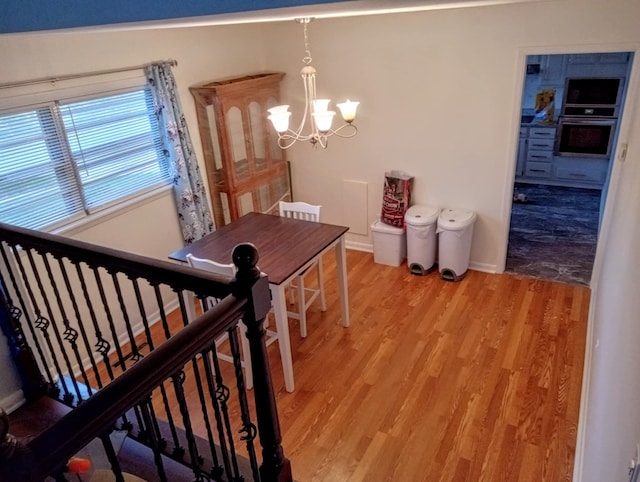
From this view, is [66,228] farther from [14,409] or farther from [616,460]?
[616,460]

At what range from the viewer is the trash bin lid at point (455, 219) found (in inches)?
164

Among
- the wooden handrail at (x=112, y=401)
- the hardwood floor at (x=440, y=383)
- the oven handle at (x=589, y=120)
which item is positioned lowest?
the hardwood floor at (x=440, y=383)

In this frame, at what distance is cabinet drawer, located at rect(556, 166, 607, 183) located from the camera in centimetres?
626

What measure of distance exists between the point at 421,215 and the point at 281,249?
5.70 ft

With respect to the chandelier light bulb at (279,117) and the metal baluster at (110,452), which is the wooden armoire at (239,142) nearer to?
the chandelier light bulb at (279,117)

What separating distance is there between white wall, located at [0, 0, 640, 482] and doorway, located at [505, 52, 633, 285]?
30.3 inches

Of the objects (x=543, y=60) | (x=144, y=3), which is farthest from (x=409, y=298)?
(x=543, y=60)

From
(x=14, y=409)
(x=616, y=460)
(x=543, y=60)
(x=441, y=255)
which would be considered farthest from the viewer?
(x=543, y=60)

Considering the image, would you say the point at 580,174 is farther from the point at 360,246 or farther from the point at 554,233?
the point at 360,246

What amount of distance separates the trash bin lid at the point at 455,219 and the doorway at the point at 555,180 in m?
0.73

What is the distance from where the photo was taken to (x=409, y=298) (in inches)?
163

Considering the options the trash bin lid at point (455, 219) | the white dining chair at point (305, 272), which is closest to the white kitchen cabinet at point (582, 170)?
the trash bin lid at point (455, 219)

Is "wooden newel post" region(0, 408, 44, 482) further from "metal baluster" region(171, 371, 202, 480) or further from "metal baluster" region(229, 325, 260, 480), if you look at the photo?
"metal baluster" region(229, 325, 260, 480)

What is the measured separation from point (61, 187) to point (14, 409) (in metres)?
1.66
